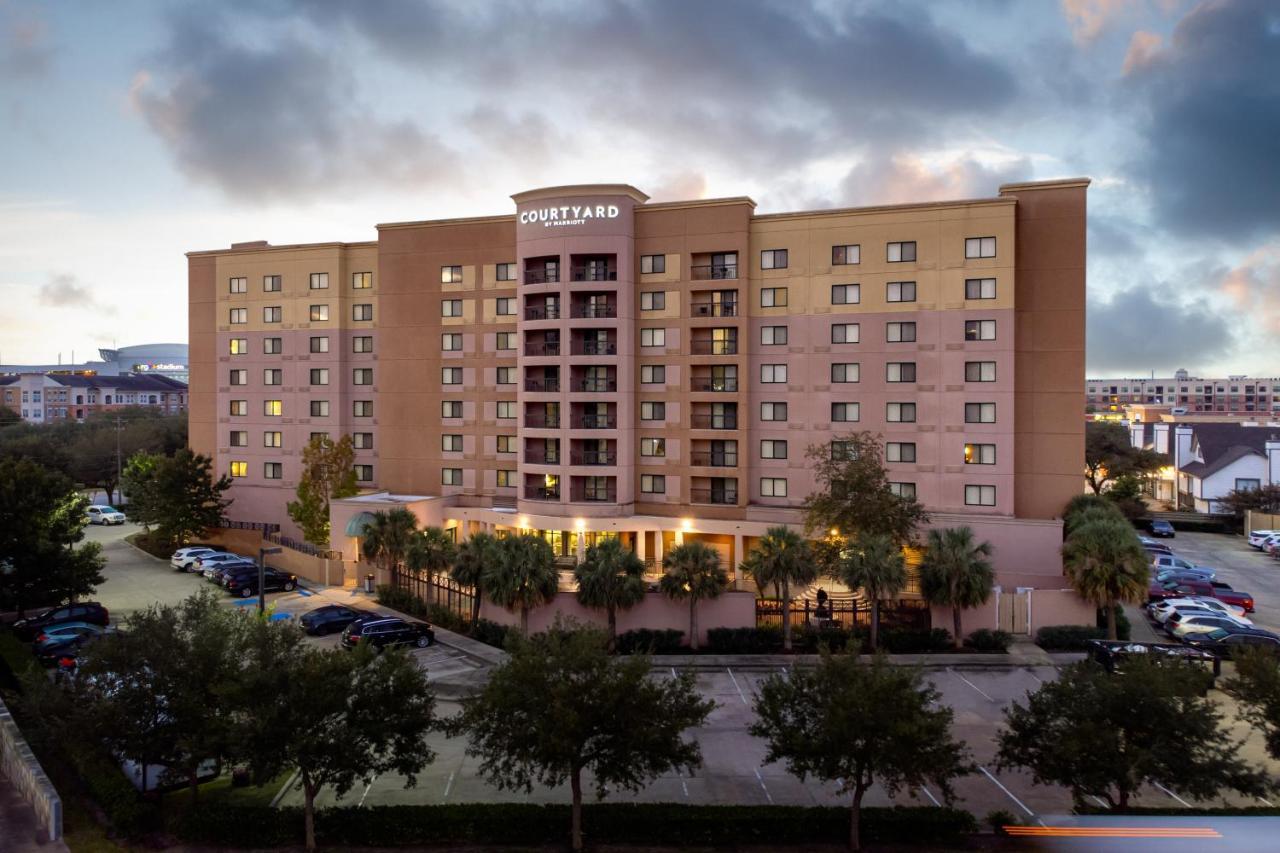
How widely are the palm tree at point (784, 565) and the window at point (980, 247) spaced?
841 inches

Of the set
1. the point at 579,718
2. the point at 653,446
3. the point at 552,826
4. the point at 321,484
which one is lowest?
the point at 552,826

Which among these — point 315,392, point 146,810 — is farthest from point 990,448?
point 315,392

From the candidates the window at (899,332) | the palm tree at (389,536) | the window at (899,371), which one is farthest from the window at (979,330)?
the palm tree at (389,536)

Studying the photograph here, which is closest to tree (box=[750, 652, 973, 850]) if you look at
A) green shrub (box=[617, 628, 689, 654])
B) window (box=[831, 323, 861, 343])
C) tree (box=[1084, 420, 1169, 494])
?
green shrub (box=[617, 628, 689, 654])

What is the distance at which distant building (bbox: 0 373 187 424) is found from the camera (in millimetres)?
160625

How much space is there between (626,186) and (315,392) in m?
28.5

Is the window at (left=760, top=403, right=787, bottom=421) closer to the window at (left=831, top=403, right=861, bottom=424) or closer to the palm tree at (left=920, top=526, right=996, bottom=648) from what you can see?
the window at (left=831, top=403, right=861, bottom=424)

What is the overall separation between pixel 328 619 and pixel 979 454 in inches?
1434

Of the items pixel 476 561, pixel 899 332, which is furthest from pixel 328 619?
pixel 899 332

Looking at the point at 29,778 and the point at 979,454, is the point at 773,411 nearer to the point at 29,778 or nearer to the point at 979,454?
the point at 979,454

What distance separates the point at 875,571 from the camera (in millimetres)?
35969

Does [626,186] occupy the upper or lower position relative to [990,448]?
upper

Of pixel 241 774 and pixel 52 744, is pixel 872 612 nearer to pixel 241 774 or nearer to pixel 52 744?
pixel 241 774

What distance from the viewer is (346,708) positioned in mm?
20828
